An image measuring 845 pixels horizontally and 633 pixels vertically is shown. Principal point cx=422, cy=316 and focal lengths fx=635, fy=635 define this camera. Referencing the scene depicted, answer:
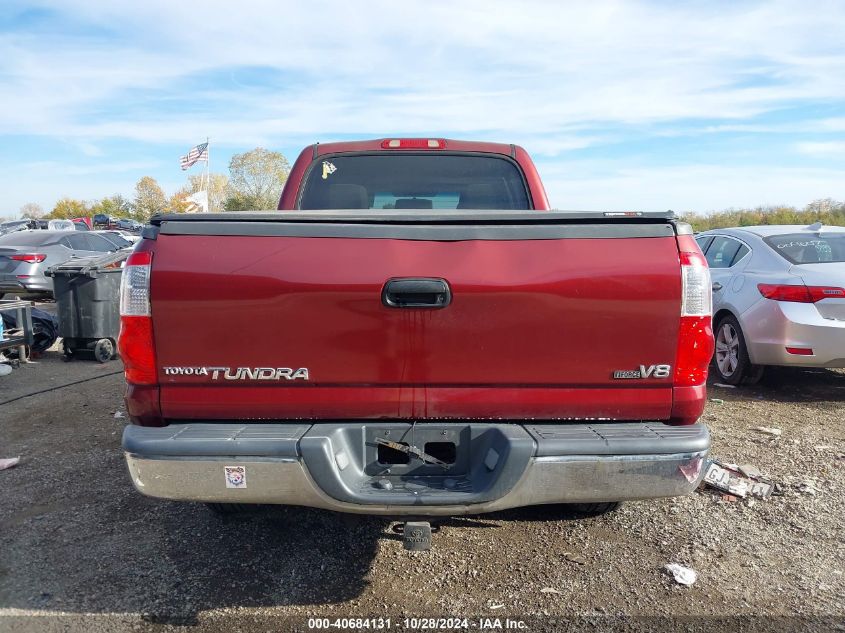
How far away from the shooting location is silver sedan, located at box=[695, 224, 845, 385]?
564cm

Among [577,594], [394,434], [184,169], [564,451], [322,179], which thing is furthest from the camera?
[184,169]

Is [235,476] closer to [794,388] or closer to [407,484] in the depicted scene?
[407,484]

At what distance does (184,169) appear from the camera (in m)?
30.9

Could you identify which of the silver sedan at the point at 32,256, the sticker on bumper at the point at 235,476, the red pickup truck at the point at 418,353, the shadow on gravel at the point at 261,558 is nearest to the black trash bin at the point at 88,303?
the silver sedan at the point at 32,256

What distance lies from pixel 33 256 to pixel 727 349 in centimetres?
1185

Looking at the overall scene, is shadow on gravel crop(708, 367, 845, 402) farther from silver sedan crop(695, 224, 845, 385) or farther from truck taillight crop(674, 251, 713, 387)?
truck taillight crop(674, 251, 713, 387)

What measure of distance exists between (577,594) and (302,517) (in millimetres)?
1639

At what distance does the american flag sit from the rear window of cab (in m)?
29.3

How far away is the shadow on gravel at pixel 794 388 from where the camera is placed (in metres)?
6.21

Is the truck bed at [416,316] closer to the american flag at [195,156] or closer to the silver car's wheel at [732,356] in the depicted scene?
the silver car's wheel at [732,356]

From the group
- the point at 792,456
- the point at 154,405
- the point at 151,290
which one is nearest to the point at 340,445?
the point at 154,405

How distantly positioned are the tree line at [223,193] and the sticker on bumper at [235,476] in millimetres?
28644

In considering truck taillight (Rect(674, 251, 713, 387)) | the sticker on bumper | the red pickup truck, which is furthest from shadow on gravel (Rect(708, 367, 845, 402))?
the sticker on bumper

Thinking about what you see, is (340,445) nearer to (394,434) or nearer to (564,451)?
(394,434)
